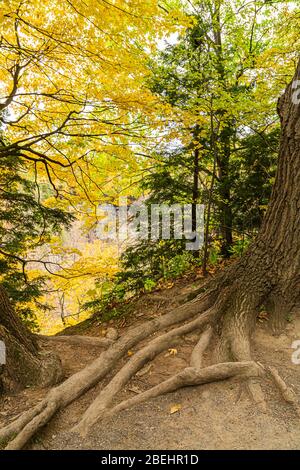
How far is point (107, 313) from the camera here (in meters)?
6.09

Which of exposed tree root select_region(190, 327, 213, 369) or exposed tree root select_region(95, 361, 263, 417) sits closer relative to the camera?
exposed tree root select_region(95, 361, 263, 417)

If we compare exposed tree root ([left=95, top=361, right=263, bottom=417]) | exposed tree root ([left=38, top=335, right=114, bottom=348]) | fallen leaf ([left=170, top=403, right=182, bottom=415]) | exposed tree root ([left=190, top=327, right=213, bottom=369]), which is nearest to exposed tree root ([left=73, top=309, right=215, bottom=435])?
exposed tree root ([left=190, top=327, right=213, bottom=369])

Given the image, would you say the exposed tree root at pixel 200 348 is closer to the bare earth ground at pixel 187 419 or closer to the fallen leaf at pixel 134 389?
the bare earth ground at pixel 187 419

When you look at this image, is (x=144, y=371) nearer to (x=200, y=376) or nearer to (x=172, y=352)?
(x=172, y=352)

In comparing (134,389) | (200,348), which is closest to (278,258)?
(200,348)

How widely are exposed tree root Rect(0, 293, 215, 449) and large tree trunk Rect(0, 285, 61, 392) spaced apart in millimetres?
347

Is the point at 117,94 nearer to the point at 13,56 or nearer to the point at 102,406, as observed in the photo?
the point at 13,56

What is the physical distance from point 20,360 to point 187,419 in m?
1.91

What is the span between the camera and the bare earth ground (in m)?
2.38

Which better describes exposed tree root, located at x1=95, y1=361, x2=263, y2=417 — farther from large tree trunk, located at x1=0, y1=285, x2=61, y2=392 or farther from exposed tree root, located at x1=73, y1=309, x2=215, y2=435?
large tree trunk, located at x1=0, y1=285, x2=61, y2=392

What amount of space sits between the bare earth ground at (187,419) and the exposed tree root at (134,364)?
3.3 inches

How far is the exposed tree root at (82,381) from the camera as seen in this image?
Result: 247 cm

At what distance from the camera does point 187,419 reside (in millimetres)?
2609

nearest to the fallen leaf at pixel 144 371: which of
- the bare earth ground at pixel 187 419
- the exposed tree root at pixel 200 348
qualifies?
the bare earth ground at pixel 187 419
